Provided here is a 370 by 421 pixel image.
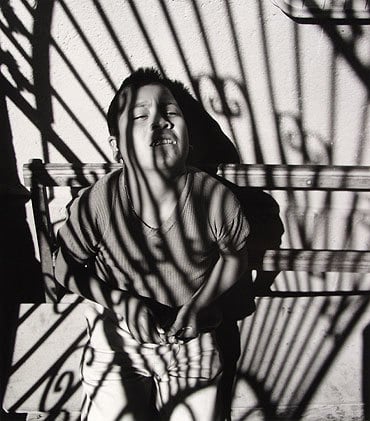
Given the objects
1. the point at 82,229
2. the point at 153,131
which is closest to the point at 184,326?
the point at 82,229

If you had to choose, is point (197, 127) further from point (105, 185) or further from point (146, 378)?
point (146, 378)

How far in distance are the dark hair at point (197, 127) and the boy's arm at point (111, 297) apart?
23.6 inches

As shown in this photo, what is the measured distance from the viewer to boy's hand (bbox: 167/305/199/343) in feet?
6.48

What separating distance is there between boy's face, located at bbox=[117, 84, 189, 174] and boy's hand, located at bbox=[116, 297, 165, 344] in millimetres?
564

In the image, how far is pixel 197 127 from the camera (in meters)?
2.26

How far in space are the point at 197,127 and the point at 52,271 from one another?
102 cm

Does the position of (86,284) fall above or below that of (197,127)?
below

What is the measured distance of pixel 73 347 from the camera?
2.36 metres

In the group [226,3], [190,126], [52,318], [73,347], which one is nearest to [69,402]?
[73,347]

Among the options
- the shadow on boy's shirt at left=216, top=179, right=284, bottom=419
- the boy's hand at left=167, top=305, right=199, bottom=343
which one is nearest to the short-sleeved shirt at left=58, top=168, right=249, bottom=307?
the boy's hand at left=167, top=305, right=199, bottom=343

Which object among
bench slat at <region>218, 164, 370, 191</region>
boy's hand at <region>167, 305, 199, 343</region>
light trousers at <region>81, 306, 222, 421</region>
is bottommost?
light trousers at <region>81, 306, 222, 421</region>

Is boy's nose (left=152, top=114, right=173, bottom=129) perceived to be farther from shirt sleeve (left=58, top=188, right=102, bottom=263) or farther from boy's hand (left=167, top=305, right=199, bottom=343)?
boy's hand (left=167, top=305, right=199, bottom=343)

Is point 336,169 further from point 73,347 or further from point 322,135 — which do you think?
point 73,347

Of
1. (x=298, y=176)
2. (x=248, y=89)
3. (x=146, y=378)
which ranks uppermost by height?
(x=248, y=89)
